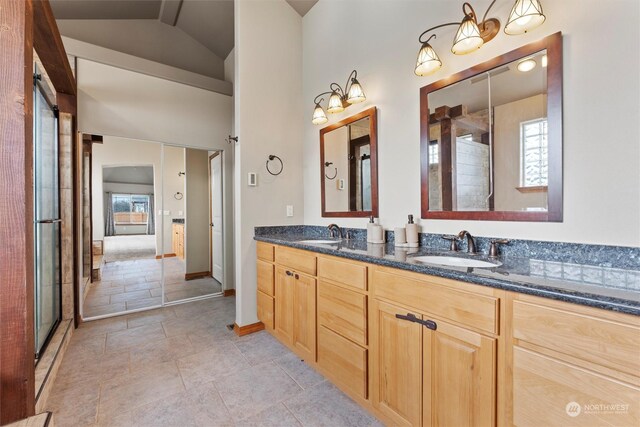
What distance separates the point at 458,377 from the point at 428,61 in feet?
5.75

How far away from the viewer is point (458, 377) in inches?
45.9

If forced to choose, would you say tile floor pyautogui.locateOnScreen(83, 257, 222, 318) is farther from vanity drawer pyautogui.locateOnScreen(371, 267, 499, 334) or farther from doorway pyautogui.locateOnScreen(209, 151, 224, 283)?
vanity drawer pyautogui.locateOnScreen(371, 267, 499, 334)

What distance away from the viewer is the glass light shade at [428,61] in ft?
5.78

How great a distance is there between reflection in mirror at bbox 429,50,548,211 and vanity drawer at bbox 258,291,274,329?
1649mm

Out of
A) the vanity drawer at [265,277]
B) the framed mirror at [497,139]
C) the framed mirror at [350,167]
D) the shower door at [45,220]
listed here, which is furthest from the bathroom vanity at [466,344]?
the shower door at [45,220]

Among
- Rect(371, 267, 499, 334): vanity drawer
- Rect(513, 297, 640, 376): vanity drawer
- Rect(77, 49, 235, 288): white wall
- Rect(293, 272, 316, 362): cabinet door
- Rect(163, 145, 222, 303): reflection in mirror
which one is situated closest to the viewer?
Rect(513, 297, 640, 376): vanity drawer

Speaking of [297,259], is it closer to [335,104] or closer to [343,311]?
[343,311]

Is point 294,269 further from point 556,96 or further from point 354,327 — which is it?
point 556,96

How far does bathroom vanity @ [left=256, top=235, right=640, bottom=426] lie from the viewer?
2.69 feet

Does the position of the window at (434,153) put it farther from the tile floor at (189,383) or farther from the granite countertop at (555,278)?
the tile floor at (189,383)

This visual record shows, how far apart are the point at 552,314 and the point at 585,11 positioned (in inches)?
53.6

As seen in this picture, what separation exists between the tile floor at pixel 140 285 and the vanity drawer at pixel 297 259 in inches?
81.9

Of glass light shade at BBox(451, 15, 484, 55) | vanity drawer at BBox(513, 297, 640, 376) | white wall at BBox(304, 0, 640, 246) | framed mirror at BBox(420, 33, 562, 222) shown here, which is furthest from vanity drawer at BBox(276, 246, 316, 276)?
glass light shade at BBox(451, 15, 484, 55)

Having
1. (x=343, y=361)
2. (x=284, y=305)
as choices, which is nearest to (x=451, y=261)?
(x=343, y=361)
